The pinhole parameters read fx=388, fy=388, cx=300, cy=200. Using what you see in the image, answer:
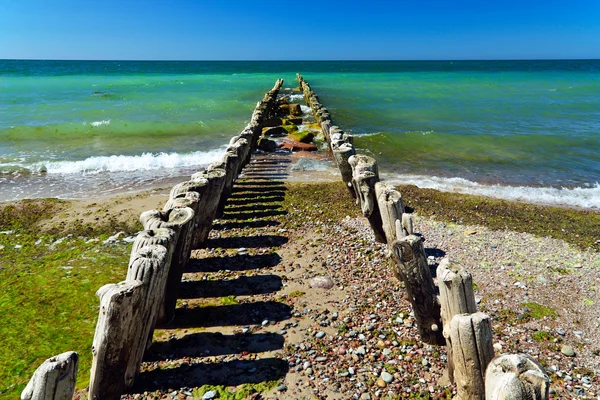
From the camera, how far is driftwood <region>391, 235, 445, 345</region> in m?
4.50

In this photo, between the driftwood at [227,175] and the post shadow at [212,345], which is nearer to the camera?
the post shadow at [212,345]

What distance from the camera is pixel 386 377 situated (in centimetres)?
420

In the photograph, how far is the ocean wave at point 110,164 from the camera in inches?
507

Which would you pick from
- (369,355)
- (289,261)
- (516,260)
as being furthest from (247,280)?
(516,260)

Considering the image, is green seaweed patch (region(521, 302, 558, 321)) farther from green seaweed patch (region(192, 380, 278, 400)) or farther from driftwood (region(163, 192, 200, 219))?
driftwood (region(163, 192, 200, 219))

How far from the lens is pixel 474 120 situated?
2272cm

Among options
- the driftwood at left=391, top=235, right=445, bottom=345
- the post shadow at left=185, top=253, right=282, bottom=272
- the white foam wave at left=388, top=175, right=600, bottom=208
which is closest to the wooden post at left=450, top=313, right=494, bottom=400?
the driftwood at left=391, top=235, right=445, bottom=345

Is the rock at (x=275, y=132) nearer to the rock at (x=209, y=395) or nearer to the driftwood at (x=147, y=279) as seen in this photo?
the driftwood at (x=147, y=279)

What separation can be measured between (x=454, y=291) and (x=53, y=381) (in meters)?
3.41

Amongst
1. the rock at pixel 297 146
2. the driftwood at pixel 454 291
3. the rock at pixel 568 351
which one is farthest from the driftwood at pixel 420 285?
the rock at pixel 297 146

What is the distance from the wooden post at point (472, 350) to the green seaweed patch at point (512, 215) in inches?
204

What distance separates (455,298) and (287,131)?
587 inches

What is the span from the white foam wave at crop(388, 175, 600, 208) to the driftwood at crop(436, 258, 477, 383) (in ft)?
23.6

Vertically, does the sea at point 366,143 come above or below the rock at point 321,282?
above
